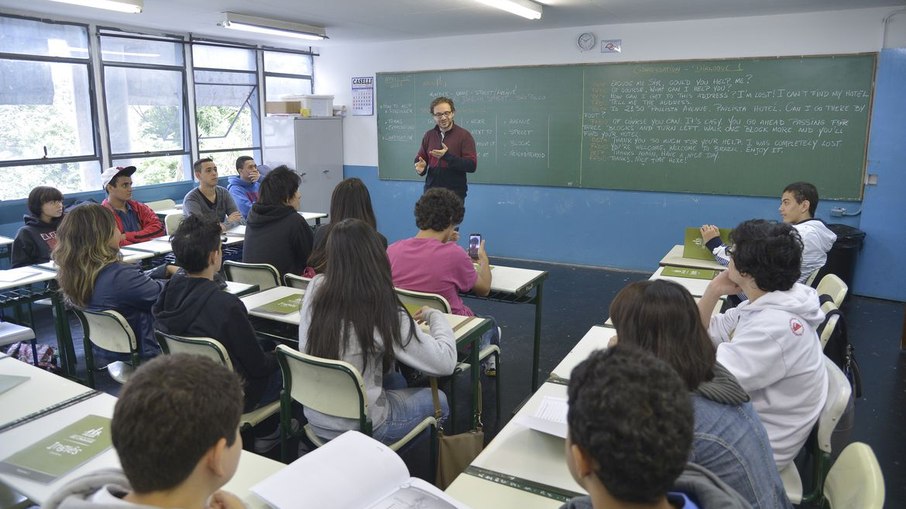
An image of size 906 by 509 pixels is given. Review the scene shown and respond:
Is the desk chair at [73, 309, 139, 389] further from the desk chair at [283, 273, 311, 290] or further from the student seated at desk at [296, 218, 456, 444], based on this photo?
the student seated at desk at [296, 218, 456, 444]

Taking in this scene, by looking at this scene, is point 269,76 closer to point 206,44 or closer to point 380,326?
point 206,44

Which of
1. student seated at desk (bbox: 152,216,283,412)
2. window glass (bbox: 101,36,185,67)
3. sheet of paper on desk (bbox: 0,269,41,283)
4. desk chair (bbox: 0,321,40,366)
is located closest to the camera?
student seated at desk (bbox: 152,216,283,412)

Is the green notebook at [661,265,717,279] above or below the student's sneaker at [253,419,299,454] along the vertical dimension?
above

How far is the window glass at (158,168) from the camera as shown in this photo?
22.7ft

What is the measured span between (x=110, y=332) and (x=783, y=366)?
272cm

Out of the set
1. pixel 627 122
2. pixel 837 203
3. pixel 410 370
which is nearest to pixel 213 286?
pixel 410 370

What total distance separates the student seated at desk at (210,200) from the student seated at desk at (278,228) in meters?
1.55

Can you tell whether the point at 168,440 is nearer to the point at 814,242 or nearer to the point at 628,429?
the point at 628,429

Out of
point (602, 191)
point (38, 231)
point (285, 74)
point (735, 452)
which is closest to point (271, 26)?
point (285, 74)

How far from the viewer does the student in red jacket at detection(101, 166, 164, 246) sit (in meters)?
4.88

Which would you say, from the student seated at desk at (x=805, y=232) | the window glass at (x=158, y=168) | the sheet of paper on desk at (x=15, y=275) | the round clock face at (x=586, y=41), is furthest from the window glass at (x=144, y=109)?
the student seated at desk at (x=805, y=232)

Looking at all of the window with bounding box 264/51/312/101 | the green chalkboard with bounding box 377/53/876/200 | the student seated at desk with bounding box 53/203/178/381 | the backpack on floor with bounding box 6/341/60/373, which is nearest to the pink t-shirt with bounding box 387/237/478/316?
the student seated at desk with bounding box 53/203/178/381

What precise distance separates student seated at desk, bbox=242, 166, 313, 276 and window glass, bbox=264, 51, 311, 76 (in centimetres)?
489

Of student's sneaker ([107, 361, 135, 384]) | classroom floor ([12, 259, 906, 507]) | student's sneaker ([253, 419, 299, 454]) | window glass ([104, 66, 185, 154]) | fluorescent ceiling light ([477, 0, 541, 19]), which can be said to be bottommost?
classroom floor ([12, 259, 906, 507])
